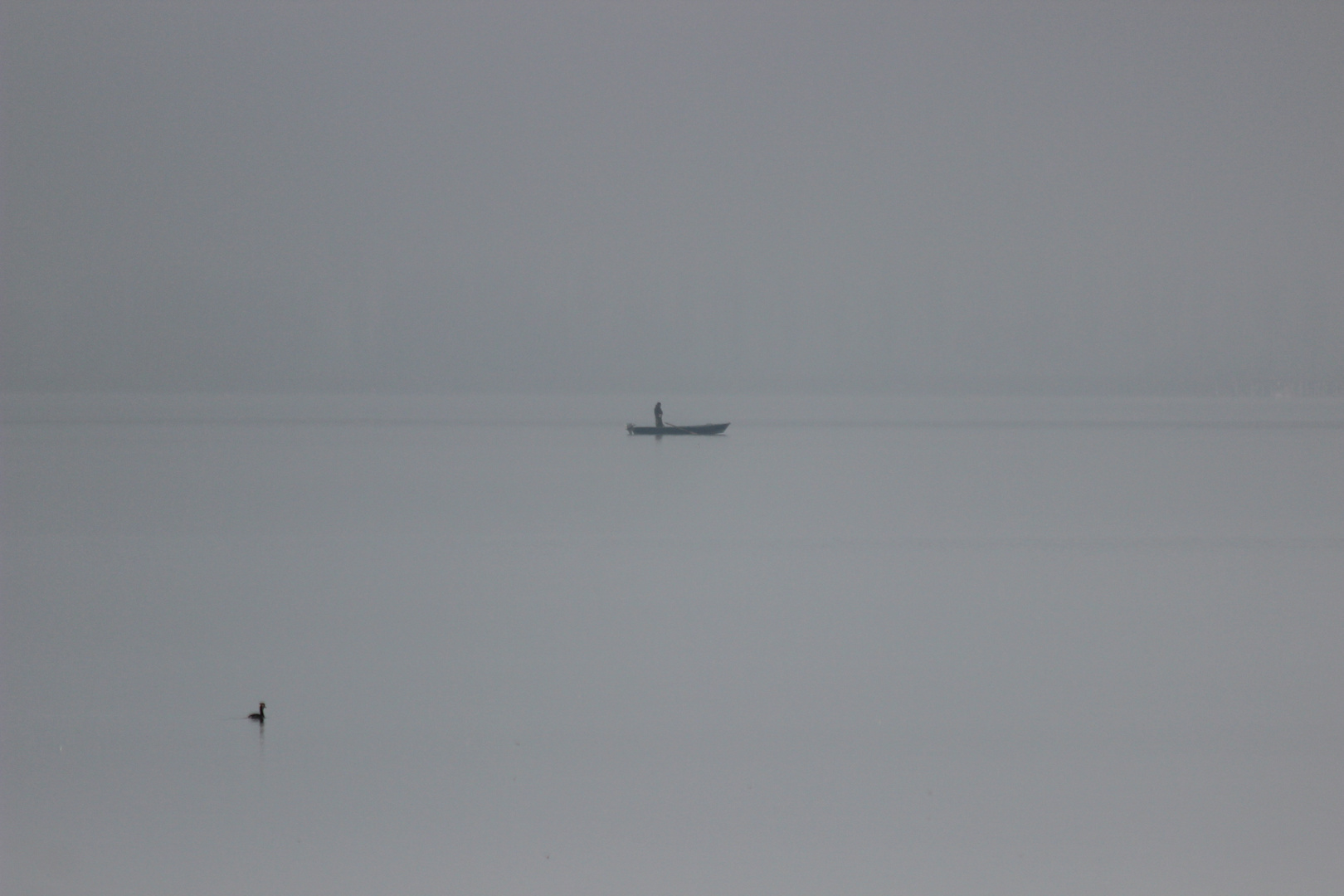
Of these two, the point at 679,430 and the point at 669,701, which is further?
the point at 679,430

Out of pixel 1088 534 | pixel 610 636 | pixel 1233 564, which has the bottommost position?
pixel 610 636

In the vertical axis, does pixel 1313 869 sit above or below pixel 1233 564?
below

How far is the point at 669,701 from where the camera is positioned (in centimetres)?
982

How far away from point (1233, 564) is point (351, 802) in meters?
13.4

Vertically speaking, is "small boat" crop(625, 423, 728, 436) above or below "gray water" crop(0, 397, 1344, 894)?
above

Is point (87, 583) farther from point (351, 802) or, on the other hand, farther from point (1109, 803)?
point (1109, 803)

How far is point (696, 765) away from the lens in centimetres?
815

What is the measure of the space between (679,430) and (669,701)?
4119cm

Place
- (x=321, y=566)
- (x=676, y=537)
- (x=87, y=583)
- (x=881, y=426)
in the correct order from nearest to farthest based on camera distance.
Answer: (x=87, y=583)
(x=321, y=566)
(x=676, y=537)
(x=881, y=426)

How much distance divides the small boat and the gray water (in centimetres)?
2500

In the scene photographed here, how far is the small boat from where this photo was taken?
4931 cm

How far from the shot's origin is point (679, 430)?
167ft

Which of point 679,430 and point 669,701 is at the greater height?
point 679,430

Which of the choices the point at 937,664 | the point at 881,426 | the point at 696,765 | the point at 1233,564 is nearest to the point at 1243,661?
the point at 937,664
